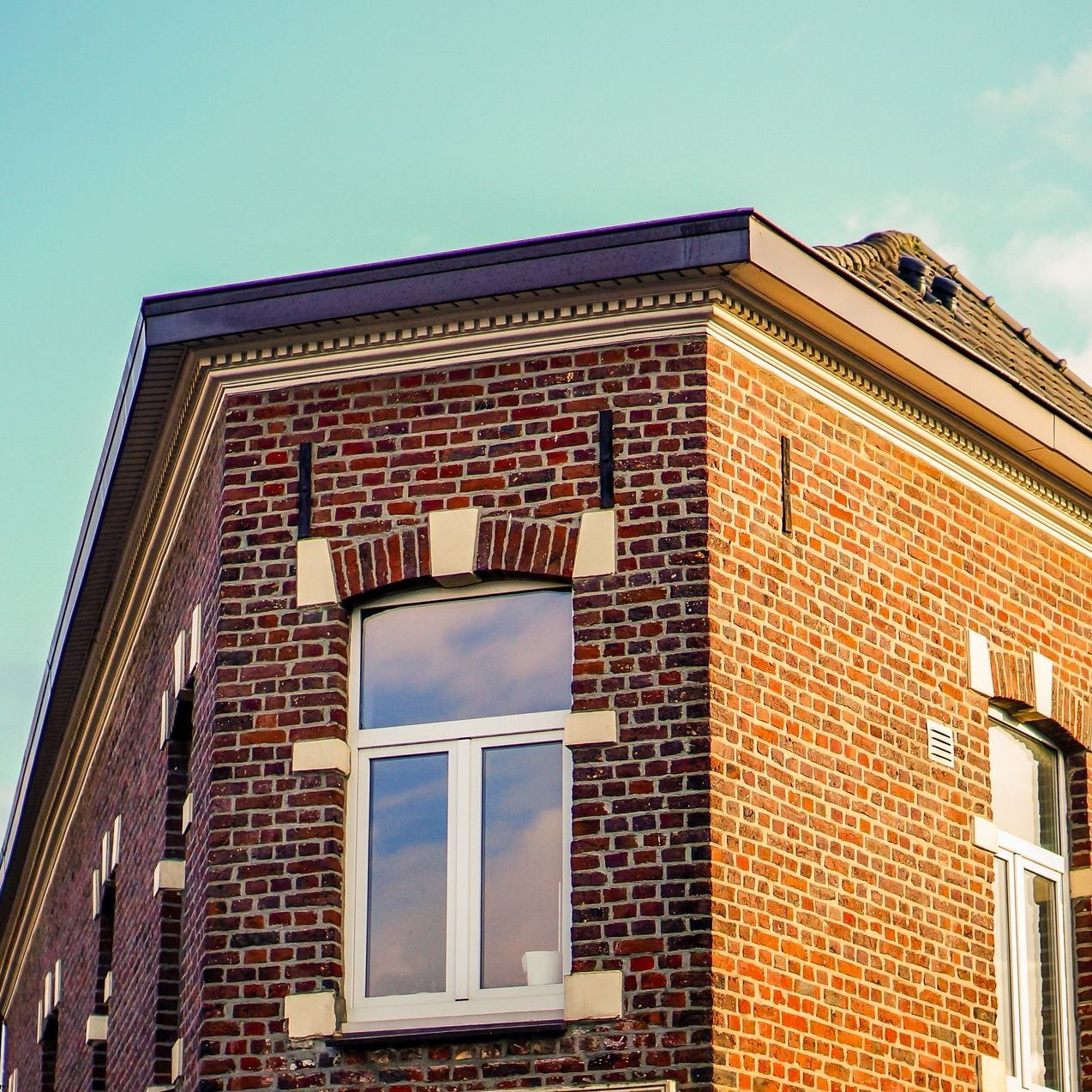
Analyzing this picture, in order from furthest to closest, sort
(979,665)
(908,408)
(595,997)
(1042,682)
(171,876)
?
Answer: 1. (171,876)
2. (1042,682)
3. (979,665)
4. (908,408)
5. (595,997)

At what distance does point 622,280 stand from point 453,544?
162cm

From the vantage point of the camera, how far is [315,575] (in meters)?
11.6

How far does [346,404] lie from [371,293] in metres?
0.65

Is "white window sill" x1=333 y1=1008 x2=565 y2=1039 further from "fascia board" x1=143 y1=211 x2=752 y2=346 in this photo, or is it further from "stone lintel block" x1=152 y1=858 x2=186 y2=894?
"fascia board" x1=143 y1=211 x2=752 y2=346

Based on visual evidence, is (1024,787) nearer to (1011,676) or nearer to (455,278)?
(1011,676)

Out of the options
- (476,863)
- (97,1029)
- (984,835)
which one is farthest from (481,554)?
(97,1029)

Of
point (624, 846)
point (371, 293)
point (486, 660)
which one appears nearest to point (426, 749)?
point (486, 660)

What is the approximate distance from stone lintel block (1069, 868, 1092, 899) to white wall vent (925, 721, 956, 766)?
1.46 meters

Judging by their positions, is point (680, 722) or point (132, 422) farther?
point (132, 422)

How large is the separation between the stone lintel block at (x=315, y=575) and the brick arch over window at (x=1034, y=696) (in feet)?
13.1

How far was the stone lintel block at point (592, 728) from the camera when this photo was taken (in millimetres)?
10852

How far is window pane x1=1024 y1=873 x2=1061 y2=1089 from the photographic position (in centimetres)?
1276

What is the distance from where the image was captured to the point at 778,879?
35.6 ft

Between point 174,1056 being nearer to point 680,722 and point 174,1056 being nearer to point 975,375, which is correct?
point 680,722
